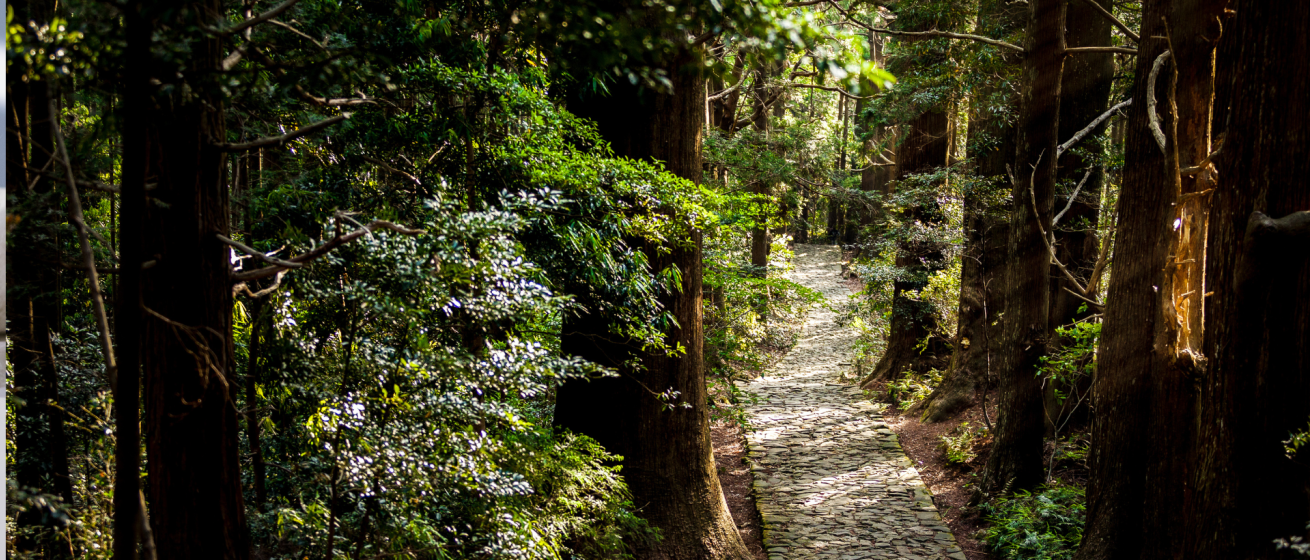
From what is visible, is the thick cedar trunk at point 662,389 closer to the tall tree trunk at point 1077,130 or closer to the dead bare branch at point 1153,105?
the dead bare branch at point 1153,105

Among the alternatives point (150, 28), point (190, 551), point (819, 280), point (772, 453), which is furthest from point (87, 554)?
point (819, 280)

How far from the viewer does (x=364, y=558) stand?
12.3ft

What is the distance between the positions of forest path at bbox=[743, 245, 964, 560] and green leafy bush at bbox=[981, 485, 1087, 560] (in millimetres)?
460

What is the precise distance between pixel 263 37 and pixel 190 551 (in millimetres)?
3003

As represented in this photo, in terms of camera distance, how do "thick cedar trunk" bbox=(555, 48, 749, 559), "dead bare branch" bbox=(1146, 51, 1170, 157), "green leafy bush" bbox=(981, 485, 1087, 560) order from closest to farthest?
"dead bare branch" bbox=(1146, 51, 1170, 157), "thick cedar trunk" bbox=(555, 48, 749, 559), "green leafy bush" bbox=(981, 485, 1087, 560)

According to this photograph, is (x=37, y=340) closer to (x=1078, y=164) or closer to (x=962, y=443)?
(x=962, y=443)

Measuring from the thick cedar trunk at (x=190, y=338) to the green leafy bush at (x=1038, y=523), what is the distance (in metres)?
6.61

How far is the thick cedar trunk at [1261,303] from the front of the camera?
3.83 m

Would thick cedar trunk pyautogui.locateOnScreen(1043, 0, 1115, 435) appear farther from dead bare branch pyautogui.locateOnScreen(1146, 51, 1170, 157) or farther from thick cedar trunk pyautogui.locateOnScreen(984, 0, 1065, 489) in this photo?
dead bare branch pyautogui.locateOnScreen(1146, 51, 1170, 157)

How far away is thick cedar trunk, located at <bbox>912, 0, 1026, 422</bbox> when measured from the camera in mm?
10547

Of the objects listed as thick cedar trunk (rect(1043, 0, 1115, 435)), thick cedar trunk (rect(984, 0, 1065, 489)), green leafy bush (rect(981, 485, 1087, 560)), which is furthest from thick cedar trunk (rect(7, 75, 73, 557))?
thick cedar trunk (rect(1043, 0, 1115, 435))

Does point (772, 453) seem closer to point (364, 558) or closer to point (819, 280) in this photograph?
point (364, 558)

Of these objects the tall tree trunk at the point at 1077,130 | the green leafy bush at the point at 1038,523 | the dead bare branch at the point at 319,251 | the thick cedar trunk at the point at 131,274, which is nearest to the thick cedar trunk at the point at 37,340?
the dead bare branch at the point at 319,251

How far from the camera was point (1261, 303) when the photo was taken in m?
3.96
